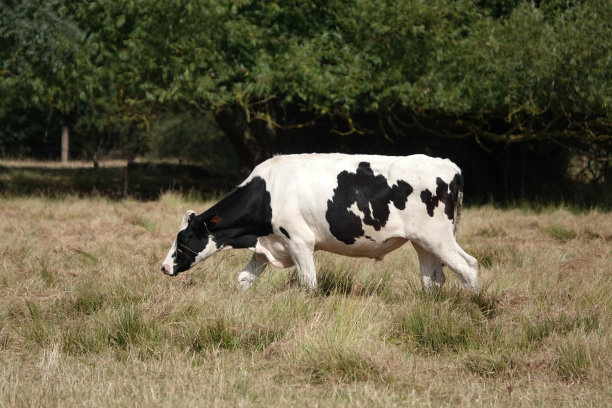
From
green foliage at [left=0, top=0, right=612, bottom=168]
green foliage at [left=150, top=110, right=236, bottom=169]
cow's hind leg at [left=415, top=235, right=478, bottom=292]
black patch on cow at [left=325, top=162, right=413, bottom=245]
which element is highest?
green foliage at [left=0, top=0, right=612, bottom=168]

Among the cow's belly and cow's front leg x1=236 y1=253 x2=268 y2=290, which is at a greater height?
the cow's belly

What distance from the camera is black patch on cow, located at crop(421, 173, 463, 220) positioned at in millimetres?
7781

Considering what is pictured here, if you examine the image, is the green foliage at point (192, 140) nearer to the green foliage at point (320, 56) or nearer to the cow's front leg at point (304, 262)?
the green foliage at point (320, 56)

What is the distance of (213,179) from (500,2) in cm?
1059

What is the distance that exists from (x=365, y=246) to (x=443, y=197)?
0.88 meters

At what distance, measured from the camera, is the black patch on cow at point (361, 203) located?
25.5ft

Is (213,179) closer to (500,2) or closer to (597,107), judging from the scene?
(500,2)

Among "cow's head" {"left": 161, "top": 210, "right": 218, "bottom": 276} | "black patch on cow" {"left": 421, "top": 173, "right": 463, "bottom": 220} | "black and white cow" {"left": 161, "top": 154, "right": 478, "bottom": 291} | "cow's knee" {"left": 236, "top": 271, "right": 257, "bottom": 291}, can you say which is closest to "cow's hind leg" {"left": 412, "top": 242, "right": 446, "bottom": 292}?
"black and white cow" {"left": 161, "top": 154, "right": 478, "bottom": 291}

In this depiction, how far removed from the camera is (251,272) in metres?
8.06

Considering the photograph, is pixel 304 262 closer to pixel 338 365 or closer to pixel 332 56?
pixel 338 365

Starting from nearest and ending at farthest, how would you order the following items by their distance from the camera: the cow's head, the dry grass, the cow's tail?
the dry grass < the cow's tail < the cow's head

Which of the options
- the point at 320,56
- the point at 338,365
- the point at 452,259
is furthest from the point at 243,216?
the point at 320,56

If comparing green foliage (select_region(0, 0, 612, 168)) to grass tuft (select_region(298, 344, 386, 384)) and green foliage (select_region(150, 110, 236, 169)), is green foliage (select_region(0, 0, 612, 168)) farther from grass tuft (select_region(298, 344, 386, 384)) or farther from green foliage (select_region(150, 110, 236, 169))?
green foliage (select_region(150, 110, 236, 169))

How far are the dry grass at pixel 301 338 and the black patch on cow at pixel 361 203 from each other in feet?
1.80
